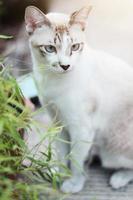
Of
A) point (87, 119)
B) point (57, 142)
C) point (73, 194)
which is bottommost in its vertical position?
point (73, 194)

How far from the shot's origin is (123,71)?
2371 millimetres

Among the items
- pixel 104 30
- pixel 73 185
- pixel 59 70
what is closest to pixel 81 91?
pixel 59 70

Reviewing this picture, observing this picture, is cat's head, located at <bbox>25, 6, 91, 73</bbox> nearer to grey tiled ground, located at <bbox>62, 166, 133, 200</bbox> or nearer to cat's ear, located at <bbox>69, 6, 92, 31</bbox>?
cat's ear, located at <bbox>69, 6, 92, 31</bbox>

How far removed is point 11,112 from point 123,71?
677 millimetres

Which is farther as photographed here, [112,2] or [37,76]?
[112,2]

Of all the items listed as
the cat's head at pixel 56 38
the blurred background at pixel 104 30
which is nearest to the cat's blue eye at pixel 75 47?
the cat's head at pixel 56 38

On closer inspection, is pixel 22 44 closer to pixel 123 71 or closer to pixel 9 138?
pixel 123 71

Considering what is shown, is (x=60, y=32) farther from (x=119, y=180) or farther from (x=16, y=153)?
(x=119, y=180)

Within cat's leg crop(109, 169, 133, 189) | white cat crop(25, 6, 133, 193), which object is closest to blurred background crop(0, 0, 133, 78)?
white cat crop(25, 6, 133, 193)

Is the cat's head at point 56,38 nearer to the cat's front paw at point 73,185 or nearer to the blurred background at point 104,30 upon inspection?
the cat's front paw at point 73,185

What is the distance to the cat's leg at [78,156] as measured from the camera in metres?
2.30

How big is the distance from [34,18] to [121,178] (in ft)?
2.49

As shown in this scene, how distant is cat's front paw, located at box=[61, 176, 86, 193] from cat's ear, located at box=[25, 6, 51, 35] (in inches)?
25.9

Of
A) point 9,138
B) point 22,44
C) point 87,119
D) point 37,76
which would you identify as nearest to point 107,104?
point 87,119
